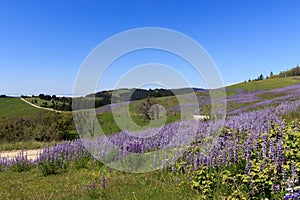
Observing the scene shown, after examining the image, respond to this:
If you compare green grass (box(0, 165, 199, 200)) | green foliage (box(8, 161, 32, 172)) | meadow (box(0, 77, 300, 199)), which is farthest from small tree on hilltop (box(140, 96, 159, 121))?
green grass (box(0, 165, 199, 200))

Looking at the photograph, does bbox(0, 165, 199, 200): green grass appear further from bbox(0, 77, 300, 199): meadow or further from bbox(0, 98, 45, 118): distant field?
bbox(0, 98, 45, 118): distant field

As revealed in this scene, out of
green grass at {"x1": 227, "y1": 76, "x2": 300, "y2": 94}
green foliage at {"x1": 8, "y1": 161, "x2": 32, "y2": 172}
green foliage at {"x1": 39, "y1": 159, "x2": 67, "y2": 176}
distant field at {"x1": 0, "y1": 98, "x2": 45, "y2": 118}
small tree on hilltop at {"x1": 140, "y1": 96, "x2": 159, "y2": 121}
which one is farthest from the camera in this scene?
green grass at {"x1": 227, "y1": 76, "x2": 300, "y2": 94}

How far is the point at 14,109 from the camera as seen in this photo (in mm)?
59594

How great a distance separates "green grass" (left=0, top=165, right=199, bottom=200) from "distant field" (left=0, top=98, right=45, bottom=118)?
47.6 meters

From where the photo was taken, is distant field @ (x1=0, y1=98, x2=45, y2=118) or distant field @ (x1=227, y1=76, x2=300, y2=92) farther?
distant field @ (x1=227, y1=76, x2=300, y2=92)

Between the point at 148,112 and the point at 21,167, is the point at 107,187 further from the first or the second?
the point at 148,112

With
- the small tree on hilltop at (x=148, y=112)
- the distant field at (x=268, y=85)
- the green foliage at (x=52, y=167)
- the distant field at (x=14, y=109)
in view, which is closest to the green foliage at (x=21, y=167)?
the green foliage at (x=52, y=167)

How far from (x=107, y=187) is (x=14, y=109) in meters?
60.8

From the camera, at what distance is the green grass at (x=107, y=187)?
5558 millimetres

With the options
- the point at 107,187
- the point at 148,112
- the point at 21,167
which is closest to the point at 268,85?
the point at 148,112

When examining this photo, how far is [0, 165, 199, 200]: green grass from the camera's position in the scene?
556 cm

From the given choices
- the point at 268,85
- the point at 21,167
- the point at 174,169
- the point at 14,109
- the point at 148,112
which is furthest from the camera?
the point at 14,109

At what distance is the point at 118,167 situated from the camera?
332 inches

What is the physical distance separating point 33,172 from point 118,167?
3533mm
